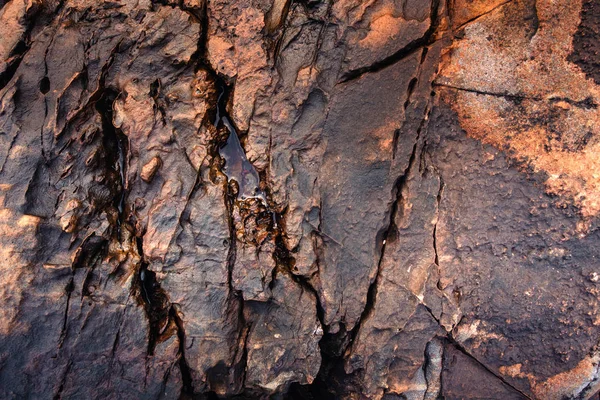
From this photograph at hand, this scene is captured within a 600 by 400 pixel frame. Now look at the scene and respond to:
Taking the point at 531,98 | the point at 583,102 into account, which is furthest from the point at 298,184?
the point at 583,102

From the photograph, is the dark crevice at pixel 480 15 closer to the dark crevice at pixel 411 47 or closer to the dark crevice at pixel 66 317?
the dark crevice at pixel 411 47

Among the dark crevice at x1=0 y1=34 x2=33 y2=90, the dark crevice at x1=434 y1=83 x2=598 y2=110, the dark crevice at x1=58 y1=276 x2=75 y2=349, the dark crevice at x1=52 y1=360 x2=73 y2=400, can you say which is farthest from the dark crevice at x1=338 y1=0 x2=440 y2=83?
the dark crevice at x1=52 y1=360 x2=73 y2=400

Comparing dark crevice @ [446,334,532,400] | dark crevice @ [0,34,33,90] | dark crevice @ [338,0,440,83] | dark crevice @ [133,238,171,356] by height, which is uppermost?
dark crevice @ [0,34,33,90]

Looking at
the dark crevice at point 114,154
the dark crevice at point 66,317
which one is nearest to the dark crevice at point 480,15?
the dark crevice at point 114,154

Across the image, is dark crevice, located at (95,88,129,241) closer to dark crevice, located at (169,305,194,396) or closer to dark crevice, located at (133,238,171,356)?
dark crevice, located at (133,238,171,356)

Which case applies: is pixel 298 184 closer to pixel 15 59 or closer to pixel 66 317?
pixel 66 317

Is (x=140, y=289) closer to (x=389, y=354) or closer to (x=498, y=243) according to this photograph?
(x=389, y=354)

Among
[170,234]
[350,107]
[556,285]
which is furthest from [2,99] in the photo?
[556,285]
